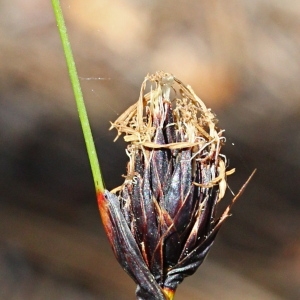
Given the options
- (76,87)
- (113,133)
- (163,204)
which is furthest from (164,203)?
(113,133)

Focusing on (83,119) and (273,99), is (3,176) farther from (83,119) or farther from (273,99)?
(83,119)

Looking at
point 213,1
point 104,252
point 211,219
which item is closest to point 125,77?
point 213,1

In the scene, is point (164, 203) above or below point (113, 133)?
above

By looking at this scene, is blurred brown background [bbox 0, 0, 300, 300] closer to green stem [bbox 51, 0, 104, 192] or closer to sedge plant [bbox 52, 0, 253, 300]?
sedge plant [bbox 52, 0, 253, 300]

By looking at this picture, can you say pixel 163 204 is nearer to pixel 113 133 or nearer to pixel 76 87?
pixel 76 87

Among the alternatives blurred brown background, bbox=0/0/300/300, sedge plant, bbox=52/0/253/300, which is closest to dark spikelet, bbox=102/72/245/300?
sedge plant, bbox=52/0/253/300
